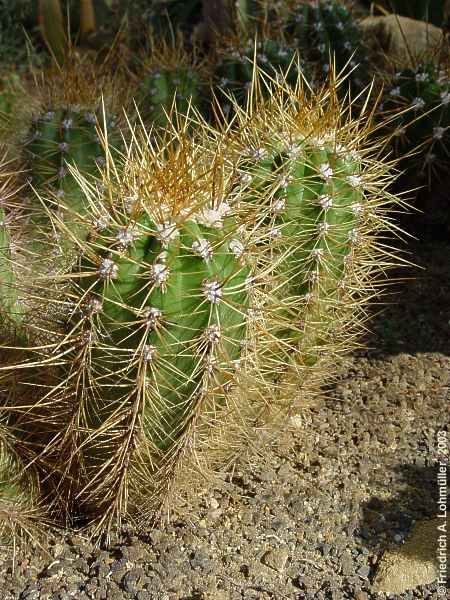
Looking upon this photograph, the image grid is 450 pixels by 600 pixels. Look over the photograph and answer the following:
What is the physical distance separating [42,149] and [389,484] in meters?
1.86

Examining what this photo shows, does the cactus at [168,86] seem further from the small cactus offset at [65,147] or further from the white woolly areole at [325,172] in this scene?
the white woolly areole at [325,172]

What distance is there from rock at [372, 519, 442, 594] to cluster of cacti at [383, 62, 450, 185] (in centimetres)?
180

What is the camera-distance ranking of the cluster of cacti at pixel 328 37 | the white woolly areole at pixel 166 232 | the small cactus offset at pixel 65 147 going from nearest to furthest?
1. the white woolly areole at pixel 166 232
2. the small cactus offset at pixel 65 147
3. the cluster of cacti at pixel 328 37

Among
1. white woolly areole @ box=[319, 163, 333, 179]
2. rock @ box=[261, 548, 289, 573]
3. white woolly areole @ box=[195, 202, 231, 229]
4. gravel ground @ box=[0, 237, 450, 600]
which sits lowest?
gravel ground @ box=[0, 237, 450, 600]

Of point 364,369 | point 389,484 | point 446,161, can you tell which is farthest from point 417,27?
point 389,484

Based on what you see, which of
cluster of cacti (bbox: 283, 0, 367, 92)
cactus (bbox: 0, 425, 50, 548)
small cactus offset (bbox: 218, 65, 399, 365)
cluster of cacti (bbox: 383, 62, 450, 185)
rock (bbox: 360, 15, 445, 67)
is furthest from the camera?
rock (bbox: 360, 15, 445, 67)

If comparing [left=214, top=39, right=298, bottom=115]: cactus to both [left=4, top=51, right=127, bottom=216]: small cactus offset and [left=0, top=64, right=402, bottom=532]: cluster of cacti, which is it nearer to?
[left=4, top=51, right=127, bottom=216]: small cactus offset

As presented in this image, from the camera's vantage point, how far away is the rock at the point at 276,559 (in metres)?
2.25

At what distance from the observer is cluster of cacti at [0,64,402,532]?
1815mm

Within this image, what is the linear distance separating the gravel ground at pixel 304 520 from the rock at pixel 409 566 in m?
0.03

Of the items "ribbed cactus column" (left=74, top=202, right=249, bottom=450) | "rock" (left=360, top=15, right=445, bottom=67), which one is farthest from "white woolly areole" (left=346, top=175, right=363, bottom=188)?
"rock" (left=360, top=15, right=445, bottom=67)

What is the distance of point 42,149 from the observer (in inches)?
123

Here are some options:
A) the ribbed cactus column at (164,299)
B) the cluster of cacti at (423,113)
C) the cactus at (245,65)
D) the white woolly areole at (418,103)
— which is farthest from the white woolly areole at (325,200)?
the cactus at (245,65)

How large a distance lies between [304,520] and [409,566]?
1.13 feet
